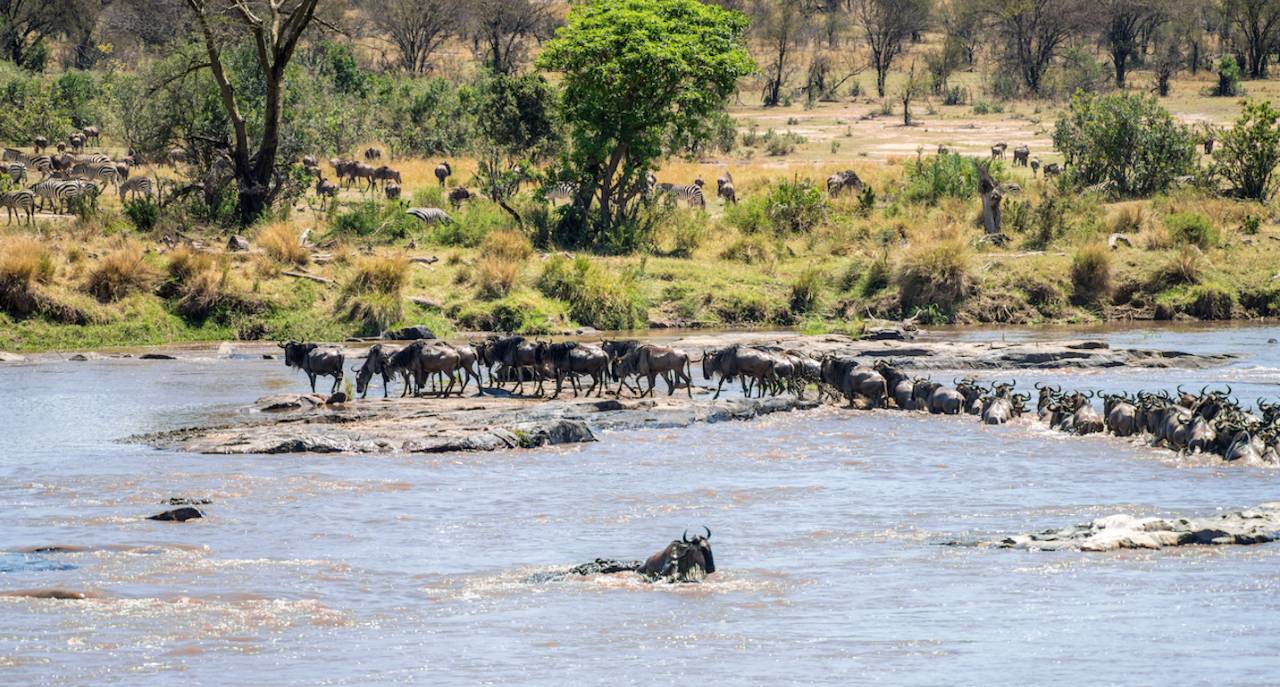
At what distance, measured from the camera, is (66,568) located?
11.2 m

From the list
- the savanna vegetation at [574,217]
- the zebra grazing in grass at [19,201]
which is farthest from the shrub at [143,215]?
the zebra grazing in grass at [19,201]

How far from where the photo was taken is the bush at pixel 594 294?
90.6 feet

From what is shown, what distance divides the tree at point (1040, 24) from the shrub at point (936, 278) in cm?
4516

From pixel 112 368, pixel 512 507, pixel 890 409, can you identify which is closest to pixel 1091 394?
pixel 890 409

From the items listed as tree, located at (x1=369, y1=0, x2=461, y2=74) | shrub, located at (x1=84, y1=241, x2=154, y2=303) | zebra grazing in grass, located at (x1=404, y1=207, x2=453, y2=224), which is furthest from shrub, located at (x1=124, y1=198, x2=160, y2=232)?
tree, located at (x1=369, y1=0, x2=461, y2=74)

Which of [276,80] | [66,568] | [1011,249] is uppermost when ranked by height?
[276,80]

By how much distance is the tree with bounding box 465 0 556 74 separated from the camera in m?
71.8

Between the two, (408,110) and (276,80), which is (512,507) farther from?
(408,110)

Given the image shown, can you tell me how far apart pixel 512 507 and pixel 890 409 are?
750cm

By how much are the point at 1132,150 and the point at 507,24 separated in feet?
138

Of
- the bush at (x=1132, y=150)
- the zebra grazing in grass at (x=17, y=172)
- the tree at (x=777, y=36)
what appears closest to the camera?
the zebra grazing in grass at (x=17, y=172)

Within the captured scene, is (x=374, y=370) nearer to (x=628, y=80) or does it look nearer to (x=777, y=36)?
(x=628, y=80)

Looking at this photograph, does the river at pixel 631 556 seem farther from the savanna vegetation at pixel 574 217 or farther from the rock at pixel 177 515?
the savanna vegetation at pixel 574 217

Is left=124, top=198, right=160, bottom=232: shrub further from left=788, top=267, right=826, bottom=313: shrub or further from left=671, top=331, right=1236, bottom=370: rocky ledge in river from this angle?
left=788, top=267, right=826, bottom=313: shrub
